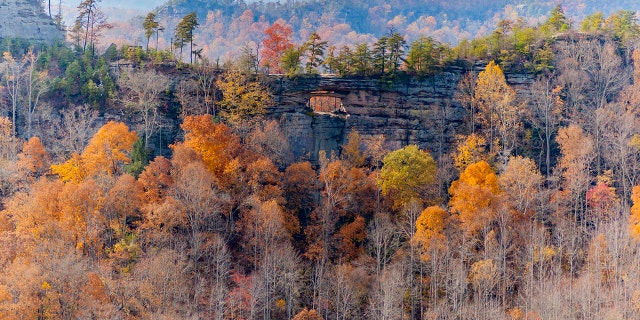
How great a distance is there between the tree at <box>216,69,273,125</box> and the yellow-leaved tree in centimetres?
700

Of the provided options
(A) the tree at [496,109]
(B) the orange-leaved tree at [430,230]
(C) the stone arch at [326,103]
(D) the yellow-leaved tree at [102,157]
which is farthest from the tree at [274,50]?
(B) the orange-leaved tree at [430,230]

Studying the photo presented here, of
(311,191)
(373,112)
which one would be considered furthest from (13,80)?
(373,112)

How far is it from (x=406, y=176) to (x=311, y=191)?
634cm

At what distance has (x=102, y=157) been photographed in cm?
4303

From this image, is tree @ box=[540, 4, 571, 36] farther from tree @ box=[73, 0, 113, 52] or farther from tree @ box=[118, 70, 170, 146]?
tree @ box=[73, 0, 113, 52]

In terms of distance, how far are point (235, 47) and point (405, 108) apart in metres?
52.5

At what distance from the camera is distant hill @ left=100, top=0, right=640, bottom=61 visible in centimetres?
10675

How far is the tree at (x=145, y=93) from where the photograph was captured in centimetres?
4856

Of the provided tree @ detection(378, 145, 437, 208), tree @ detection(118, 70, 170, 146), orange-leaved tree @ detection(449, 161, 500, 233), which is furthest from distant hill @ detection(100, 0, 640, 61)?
orange-leaved tree @ detection(449, 161, 500, 233)

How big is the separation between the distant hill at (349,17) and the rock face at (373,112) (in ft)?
149

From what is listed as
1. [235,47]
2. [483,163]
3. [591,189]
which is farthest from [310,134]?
[235,47]

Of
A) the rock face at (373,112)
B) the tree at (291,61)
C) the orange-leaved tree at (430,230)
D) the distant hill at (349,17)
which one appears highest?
the distant hill at (349,17)

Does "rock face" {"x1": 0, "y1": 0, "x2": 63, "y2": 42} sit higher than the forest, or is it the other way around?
"rock face" {"x1": 0, "y1": 0, "x2": 63, "y2": 42}

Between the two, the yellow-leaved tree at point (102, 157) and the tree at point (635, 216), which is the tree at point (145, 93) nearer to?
the yellow-leaved tree at point (102, 157)
